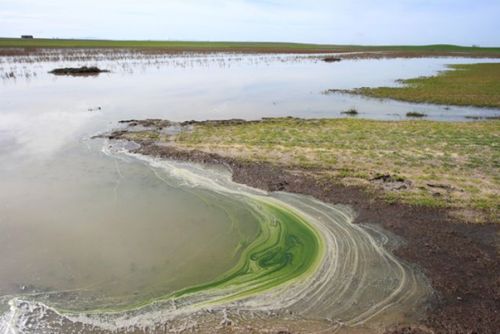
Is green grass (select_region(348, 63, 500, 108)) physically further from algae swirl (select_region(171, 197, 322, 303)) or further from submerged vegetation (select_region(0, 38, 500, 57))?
submerged vegetation (select_region(0, 38, 500, 57))

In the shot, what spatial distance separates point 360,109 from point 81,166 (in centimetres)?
1598

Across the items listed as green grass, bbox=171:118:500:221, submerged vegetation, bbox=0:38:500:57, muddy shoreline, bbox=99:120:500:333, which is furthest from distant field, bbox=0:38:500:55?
muddy shoreline, bbox=99:120:500:333

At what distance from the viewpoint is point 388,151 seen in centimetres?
1253

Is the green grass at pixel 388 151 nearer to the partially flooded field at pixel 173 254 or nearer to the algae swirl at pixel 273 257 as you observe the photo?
the partially flooded field at pixel 173 254

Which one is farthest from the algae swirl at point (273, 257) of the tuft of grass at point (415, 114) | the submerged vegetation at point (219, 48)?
the submerged vegetation at point (219, 48)

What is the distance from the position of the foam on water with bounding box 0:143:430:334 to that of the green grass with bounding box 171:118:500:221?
2.88 metres

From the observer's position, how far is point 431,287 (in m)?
6.04

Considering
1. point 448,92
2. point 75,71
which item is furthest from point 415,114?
point 75,71

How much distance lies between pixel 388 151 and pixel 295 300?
8.27m

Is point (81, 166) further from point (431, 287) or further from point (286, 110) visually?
point (286, 110)

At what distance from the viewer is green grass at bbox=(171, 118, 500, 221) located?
31.0 feet

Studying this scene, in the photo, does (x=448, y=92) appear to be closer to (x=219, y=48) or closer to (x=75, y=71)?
(x=75, y=71)

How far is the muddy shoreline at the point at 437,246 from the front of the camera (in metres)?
5.34

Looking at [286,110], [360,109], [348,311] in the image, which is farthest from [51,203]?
[360,109]
